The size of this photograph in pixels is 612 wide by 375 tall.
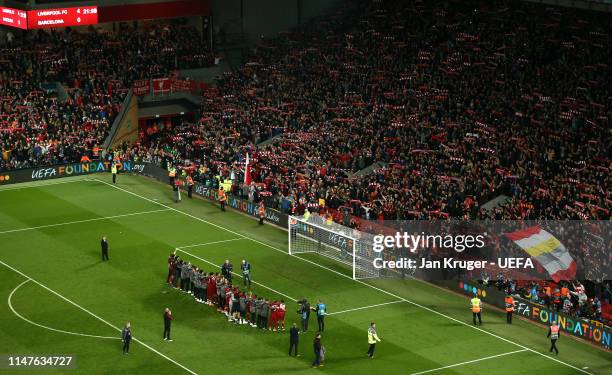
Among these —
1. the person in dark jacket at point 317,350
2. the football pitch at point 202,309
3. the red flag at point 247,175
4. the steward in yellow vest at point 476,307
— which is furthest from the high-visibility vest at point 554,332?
the red flag at point 247,175

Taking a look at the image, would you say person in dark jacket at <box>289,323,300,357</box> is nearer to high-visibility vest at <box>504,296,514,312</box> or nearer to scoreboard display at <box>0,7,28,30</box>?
high-visibility vest at <box>504,296,514,312</box>

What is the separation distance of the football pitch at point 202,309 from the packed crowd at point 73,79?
26.9 feet

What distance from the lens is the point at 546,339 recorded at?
51.0 m

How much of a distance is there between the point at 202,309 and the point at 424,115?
2418 cm

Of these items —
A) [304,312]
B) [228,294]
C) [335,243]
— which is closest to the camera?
[304,312]

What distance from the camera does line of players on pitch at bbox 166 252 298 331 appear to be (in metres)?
52.0

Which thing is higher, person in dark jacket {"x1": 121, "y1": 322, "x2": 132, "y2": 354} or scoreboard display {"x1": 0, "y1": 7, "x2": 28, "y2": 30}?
scoreboard display {"x1": 0, "y1": 7, "x2": 28, "y2": 30}

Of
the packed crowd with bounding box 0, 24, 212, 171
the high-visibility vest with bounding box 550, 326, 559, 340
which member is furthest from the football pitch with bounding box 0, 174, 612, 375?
the packed crowd with bounding box 0, 24, 212, 171

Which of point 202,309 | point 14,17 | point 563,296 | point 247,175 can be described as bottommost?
point 202,309

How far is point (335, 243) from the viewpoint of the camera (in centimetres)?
6028

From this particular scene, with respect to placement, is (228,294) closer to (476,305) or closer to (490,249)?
(476,305)

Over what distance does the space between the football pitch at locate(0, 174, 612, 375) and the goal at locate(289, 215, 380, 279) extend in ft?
2.04

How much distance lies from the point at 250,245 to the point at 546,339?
60.9 feet

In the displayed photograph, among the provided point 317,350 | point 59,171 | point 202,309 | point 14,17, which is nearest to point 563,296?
point 317,350
